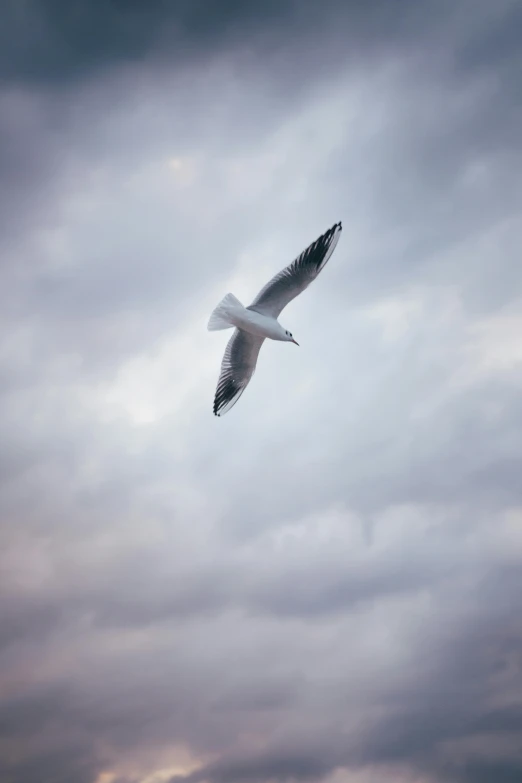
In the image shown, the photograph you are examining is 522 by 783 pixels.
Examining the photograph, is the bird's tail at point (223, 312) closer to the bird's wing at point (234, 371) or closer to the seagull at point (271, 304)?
the seagull at point (271, 304)

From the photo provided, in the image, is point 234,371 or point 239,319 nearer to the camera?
point 239,319

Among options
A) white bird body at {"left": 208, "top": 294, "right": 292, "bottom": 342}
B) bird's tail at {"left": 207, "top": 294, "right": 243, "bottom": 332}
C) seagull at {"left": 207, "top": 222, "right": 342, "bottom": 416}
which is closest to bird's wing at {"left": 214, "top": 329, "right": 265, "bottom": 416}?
seagull at {"left": 207, "top": 222, "right": 342, "bottom": 416}

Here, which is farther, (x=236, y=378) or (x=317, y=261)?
(x=236, y=378)

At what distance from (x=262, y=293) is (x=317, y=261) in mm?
2870

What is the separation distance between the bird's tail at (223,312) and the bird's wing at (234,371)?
10.9ft

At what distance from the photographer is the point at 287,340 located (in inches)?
1640

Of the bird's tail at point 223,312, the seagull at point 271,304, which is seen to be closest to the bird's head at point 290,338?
the seagull at point 271,304

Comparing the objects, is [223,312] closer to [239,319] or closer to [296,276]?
[239,319]

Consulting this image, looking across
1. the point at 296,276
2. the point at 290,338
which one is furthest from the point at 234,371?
the point at 296,276

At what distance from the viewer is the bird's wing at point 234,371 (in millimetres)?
43406

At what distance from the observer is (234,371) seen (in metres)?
44.2

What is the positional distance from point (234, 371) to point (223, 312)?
521 centimetres

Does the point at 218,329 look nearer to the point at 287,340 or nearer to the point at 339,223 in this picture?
the point at 287,340

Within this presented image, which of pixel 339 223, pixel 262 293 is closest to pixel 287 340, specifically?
pixel 262 293
